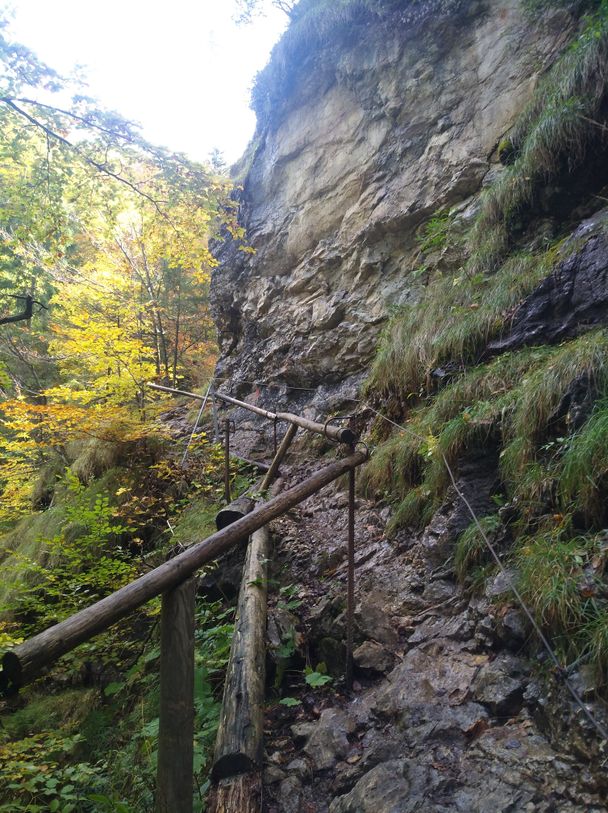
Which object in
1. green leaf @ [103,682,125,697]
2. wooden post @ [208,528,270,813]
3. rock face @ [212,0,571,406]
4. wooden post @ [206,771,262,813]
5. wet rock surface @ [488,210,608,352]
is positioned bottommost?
wooden post @ [206,771,262,813]

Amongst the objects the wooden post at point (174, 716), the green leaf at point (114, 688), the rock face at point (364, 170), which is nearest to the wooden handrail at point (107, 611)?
the wooden post at point (174, 716)

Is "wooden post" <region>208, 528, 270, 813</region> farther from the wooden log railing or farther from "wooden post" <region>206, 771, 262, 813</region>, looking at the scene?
the wooden log railing

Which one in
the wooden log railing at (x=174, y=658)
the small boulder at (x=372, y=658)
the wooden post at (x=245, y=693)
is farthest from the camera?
the small boulder at (x=372, y=658)

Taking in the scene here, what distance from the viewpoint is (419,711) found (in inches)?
81.4

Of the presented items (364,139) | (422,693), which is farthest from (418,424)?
(364,139)

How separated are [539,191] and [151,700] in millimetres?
6010

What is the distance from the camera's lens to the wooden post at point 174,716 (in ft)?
5.47

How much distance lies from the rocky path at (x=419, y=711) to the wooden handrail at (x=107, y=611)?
1.15 meters

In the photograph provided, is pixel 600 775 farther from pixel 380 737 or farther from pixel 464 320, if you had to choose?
pixel 464 320

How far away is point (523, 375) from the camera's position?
3316 millimetres

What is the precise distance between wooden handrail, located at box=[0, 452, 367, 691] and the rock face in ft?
16.1

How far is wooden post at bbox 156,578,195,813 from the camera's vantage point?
1666 millimetres

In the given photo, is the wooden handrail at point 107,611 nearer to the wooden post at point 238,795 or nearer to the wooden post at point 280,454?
the wooden post at point 238,795

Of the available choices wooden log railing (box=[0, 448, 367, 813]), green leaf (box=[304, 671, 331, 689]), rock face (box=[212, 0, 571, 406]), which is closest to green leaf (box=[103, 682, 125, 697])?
green leaf (box=[304, 671, 331, 689])
